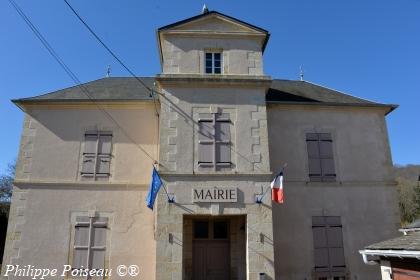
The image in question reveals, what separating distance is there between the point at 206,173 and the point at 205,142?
32.5 inches

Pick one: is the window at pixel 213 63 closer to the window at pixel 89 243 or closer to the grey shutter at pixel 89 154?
the grey shutter at pixel 89 154

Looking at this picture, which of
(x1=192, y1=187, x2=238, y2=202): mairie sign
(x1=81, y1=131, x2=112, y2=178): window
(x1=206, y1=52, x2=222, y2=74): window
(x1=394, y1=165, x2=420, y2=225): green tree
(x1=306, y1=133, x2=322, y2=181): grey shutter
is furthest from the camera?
(x1=394, y1=165, x2=420, y2=225): green tree

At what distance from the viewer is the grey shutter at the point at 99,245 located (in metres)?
9.46

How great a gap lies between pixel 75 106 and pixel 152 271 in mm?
5327

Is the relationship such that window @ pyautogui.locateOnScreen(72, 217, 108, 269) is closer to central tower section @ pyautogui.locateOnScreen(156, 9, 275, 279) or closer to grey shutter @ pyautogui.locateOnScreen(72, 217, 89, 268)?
grey shutter @ pyautogui.locateOnScreen(72, 217, 89, 268)

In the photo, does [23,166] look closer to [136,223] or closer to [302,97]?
[136,223]

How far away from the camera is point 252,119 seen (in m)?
9.36

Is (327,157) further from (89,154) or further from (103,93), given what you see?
(103,93)

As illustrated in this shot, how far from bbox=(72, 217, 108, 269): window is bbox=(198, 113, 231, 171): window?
134 inches

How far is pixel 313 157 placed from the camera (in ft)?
34.8

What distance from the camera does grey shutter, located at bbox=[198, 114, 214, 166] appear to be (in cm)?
896

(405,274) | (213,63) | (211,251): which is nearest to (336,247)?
(405,274)

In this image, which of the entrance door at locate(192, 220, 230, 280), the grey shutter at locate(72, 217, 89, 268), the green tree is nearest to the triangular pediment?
the entrance door at locate(192, 220, 230, 280)

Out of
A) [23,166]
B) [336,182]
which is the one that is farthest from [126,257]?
[336,182]
